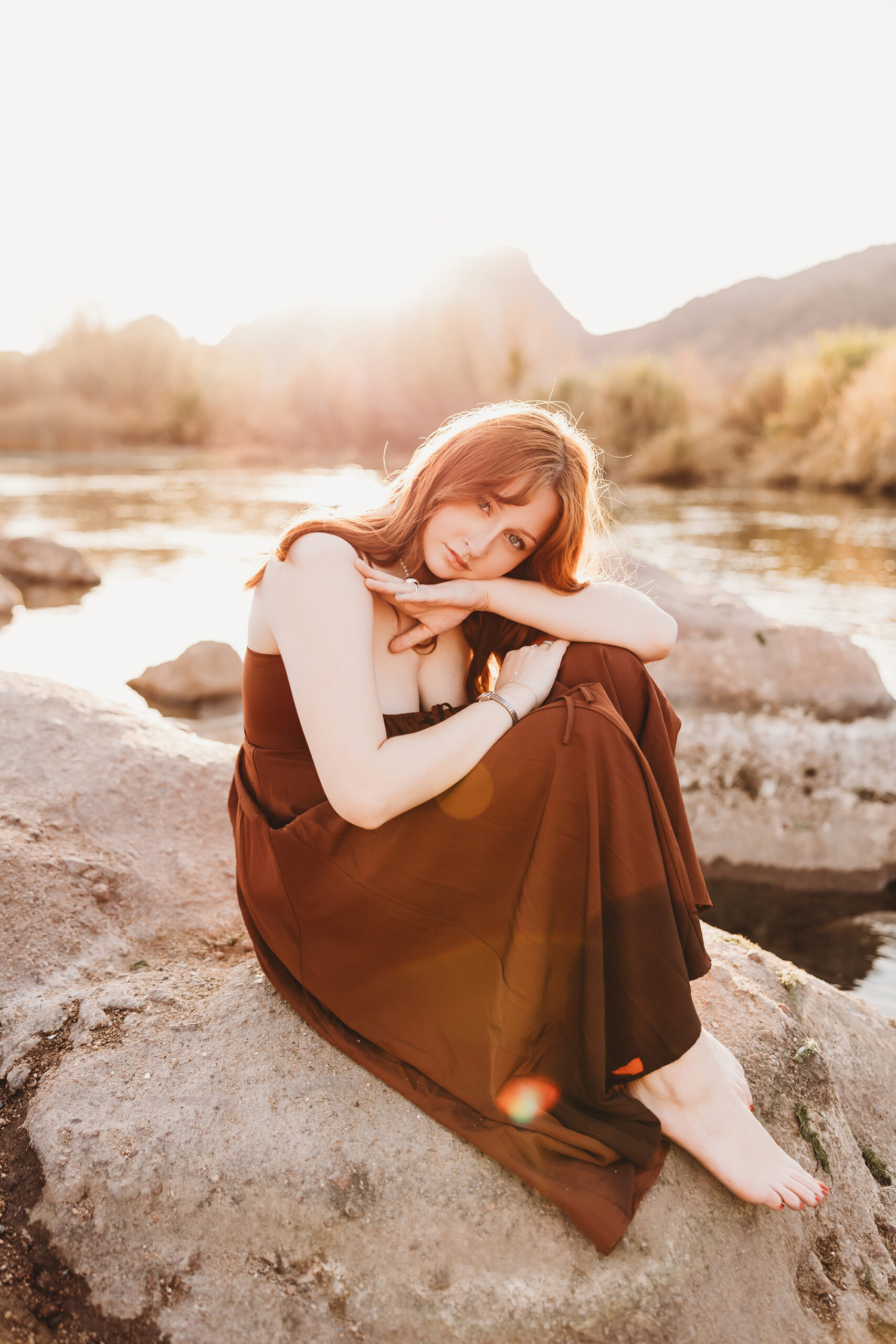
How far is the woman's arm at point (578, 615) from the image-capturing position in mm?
2043

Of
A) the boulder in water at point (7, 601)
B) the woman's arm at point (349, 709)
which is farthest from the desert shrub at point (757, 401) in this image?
the woman's arm at point (349, 709)

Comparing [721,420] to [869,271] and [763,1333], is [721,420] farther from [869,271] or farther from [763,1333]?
[869,271]

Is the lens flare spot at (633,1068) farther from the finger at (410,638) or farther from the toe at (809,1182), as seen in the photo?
the finger at (410,638)

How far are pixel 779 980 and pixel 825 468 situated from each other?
21.2 metres

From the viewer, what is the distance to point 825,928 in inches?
137

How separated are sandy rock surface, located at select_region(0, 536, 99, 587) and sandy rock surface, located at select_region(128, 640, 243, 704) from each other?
4042 millimetres

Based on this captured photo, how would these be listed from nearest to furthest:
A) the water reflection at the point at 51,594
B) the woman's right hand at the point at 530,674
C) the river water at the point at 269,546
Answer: the woman's right hand at the point at 530,674
the river water at the point at 269,546
the water reflection at the point at 51,594

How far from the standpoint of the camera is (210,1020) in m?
1.90

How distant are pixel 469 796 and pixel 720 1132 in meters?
0.83

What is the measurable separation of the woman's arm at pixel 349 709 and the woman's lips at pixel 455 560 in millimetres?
285

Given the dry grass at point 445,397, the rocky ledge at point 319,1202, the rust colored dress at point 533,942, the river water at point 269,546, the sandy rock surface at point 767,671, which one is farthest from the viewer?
the dry grass at point 445,397

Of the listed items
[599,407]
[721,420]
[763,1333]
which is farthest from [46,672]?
[721,420]

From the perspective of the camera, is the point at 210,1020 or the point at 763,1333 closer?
the point at 763,1333

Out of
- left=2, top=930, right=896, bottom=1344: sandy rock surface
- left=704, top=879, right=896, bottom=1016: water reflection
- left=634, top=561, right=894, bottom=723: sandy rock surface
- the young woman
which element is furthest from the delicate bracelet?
left=634, top=561, right=894, bottom=723: sandy rock surface
